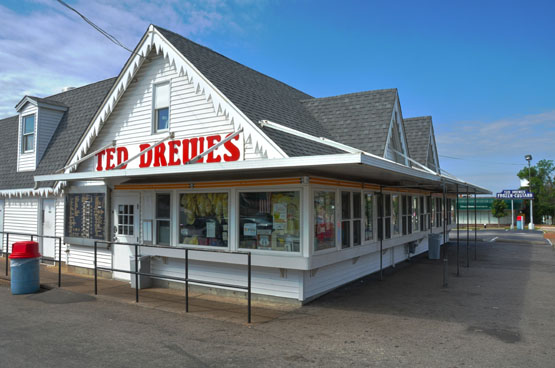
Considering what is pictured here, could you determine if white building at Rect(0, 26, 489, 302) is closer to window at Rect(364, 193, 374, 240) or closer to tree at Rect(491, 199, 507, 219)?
window at Rect(364, 193, 374, 240)

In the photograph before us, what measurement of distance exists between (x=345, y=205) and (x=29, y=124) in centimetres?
1270

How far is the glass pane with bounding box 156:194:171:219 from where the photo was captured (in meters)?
10.8

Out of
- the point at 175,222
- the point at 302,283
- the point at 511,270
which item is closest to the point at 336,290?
the point at 302,283

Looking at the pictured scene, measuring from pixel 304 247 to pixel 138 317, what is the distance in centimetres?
345

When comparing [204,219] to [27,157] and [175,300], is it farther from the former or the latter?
[27,157]

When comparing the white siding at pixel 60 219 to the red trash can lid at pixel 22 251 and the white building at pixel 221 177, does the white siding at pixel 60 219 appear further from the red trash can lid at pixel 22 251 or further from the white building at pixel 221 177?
the red trash can lid at pixel 22 251

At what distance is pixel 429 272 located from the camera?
1276 cm

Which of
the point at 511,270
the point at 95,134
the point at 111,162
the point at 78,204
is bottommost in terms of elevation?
the point at 511,270

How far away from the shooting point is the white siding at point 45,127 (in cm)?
1532

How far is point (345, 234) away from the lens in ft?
33.3

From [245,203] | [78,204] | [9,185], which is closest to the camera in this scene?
[245,203]

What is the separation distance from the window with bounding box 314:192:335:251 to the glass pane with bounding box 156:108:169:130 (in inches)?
191

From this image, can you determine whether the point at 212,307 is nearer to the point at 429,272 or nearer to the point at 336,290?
the point at 336,290

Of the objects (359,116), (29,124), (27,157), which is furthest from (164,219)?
(29,124)
